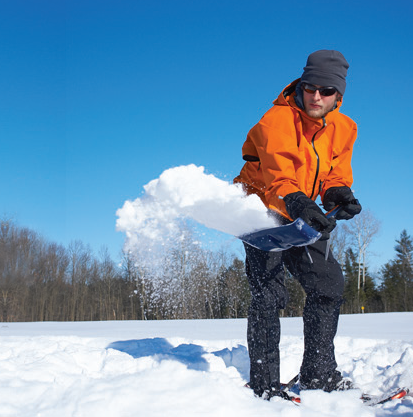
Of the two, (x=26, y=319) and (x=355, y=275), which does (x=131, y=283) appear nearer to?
(x=26, y=319)

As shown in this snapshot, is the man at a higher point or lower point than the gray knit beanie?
lower

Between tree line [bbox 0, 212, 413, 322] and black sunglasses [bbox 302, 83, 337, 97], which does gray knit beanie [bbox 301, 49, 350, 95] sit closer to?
black sunglasses [bbox 302, 83, 337, 97]


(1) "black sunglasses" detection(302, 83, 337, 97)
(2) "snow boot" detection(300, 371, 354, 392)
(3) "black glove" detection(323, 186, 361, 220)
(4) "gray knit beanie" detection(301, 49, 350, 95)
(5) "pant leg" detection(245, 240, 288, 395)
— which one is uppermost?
(4) "gray knit beanie" detection(301, 49, 350, 95)

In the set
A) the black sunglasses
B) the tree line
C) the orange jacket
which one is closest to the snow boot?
the orange jacket

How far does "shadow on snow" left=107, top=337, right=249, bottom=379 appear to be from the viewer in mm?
2952

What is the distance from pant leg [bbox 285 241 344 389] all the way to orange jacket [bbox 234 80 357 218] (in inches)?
14.4

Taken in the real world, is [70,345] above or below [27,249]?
below

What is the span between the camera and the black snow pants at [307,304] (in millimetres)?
2293

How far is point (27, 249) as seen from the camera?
33000 mm

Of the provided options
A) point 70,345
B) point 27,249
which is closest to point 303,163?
point 70,345

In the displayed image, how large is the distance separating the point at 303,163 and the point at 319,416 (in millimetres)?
1258

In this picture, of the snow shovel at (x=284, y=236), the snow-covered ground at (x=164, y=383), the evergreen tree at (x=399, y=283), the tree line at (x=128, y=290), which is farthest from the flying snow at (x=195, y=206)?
the evergreen tree at (x=399, y=283)

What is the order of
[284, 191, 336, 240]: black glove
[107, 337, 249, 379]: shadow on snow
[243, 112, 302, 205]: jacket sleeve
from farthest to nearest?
1. [107, 337, 249, 379]: shadow on snow
2. [243, 112, 302, 205]: jacket sleeve
3. [284, 191, 336, 240]: black glove

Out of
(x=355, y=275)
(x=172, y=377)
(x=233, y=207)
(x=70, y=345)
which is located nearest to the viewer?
(x=172, y=377)
